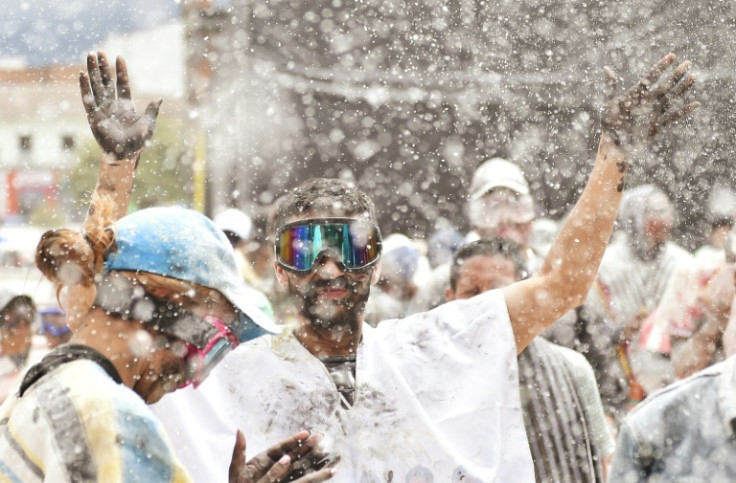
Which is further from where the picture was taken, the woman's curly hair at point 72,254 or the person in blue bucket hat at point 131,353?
the woman's curly hair at point 72,254

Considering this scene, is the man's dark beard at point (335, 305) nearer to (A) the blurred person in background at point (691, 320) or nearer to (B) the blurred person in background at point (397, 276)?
(A) the blurred person in background at point (691, 320)

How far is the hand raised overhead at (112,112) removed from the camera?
355 centimetres

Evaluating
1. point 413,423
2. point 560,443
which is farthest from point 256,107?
point 413,423

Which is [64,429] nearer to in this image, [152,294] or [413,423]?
[152,294]

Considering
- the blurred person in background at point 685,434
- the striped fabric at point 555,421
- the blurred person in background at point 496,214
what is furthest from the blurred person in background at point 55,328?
the blurred person in background at point 685,434

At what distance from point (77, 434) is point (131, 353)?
274 millimetres

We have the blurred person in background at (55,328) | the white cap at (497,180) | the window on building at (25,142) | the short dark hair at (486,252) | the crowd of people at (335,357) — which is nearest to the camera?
the crowd of people at (335,357)

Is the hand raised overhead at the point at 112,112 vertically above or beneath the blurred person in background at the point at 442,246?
above

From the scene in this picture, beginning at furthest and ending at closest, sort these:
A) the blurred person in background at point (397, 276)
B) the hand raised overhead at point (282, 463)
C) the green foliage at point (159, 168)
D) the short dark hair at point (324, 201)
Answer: the green foliage at point (159, 168), the blurred person in background at point (397, 276), the short dark hair at point (324, 201), the hand raised overhead at point (282, 463)

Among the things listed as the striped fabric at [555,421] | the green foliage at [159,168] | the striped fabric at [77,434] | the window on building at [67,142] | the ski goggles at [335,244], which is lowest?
the striped fabric at [555,421]

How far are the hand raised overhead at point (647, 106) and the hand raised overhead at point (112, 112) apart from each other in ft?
5.13

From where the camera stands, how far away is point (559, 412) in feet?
13.8

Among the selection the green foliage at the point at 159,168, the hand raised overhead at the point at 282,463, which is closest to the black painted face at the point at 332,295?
the hand raised overhead at the point at 282,463

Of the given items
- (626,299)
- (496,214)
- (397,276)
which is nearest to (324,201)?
(496,214)
